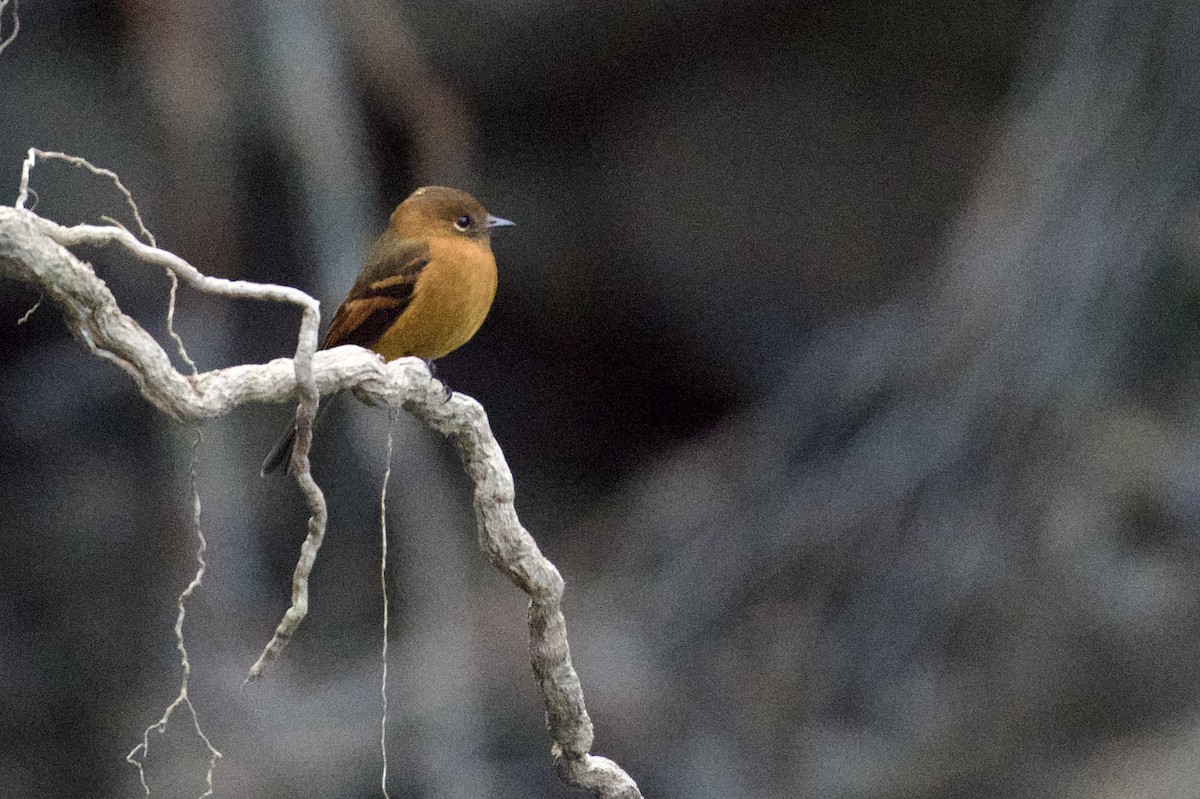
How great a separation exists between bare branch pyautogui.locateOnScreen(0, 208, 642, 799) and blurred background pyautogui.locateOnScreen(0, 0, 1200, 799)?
1816mm

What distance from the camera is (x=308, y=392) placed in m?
1.03

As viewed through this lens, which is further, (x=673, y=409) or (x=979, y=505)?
(x=673, y=409)

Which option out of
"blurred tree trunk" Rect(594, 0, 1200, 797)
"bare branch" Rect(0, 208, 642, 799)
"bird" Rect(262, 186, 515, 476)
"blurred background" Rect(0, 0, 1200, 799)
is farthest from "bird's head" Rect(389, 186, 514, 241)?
"blurred tree trunk" Rect(594, 0, 1200, 797)

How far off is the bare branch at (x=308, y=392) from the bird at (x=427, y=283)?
0.34 metres

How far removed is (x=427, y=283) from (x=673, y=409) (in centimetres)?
203

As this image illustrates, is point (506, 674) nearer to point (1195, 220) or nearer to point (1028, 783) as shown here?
point (1028, 783)

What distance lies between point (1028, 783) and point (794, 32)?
6.18 ft

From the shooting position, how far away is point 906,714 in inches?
139

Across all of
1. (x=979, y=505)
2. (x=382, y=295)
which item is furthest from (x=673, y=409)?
(x=382, y=295)

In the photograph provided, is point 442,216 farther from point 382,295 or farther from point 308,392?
point 308,392

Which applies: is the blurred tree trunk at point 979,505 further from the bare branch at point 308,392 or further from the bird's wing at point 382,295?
the bare branch at point 308,392

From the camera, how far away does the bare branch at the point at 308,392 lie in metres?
0.95

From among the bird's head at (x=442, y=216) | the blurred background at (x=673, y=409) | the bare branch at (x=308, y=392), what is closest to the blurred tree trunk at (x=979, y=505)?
the blurred background at (x=673, y=409)

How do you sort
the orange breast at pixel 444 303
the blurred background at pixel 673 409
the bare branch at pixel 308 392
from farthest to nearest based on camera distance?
the blurred background at pixel 673 409, the orange breast at pixel 444 303, the bare branch at pixel 308 392
